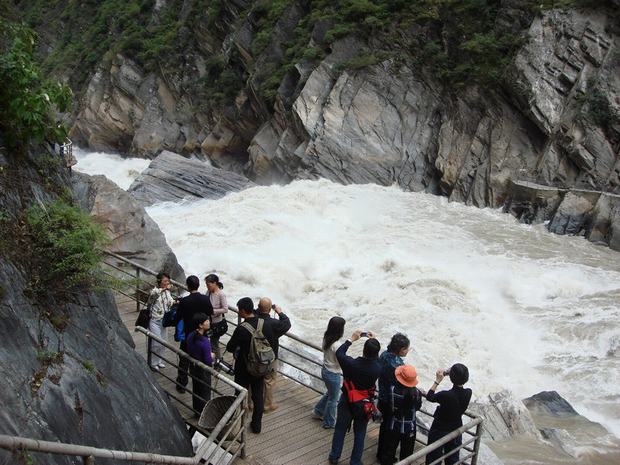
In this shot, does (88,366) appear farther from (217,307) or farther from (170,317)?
(217,307)

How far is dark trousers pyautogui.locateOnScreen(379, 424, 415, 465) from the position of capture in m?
6.57

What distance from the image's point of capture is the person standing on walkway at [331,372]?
6.84 m

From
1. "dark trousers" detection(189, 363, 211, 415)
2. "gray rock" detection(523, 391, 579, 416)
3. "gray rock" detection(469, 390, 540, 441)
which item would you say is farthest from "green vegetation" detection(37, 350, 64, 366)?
"gray rock" detection(523, 391, 579, 416)

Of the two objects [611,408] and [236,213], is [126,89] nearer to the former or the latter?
[236,213]

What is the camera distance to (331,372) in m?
7.17

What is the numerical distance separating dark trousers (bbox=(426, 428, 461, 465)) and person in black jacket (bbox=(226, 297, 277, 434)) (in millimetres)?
1892

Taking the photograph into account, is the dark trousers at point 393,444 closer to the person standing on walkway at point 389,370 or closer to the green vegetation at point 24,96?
the person standing on walkway at point 389,370

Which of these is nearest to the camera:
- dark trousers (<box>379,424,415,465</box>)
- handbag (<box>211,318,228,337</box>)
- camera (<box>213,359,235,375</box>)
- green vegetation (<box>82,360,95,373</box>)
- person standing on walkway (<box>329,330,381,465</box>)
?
green vegetation (<box>82,360,95,373</box>)

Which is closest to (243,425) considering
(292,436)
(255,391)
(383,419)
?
(255,391)

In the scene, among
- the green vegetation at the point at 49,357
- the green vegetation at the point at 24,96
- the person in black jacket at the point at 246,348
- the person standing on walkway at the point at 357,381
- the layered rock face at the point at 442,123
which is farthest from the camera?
the layered rock face at the point at 442,123

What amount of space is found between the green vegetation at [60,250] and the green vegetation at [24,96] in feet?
2.69

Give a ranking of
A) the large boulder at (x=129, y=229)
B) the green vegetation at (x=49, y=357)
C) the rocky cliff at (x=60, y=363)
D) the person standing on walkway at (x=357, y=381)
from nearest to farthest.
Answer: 1. the rocky cliff at (x=60, y=363)
2. the green vegetation at (x=49, y=357)
3. the person standing on walkway at (x=357, y=381)
4. the large boulder at (x=129, y=229)

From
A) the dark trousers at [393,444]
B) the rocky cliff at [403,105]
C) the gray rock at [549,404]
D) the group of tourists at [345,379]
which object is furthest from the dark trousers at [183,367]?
the rocky cliff at [403,105]

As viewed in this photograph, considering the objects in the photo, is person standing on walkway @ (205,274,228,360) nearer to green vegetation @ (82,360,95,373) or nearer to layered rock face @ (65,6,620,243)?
green vegetation @ (82,360,95,373)
